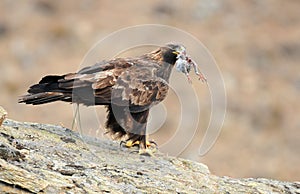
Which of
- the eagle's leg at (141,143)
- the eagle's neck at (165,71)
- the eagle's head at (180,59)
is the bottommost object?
the eagle's leg at (141,143)

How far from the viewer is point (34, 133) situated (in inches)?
386

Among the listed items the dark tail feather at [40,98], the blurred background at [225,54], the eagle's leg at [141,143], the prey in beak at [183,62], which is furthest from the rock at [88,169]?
the blurred background at [225,54]

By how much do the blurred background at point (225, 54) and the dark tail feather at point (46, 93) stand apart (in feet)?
54.5

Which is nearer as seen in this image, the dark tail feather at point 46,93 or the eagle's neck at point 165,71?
the dark tail feather at point 46,93

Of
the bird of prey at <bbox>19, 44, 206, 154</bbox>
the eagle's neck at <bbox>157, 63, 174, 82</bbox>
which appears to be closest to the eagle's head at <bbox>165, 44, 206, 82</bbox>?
the bird of prey at <bbox>19, 44, 206, 154</bbox>

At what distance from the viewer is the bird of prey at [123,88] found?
33.3ft

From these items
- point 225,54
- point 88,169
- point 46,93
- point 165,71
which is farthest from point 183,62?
point 225,54

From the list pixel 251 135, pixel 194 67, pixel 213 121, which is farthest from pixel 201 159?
pixel 194 67

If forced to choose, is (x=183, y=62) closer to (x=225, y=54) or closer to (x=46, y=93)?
(x=46, y=93)

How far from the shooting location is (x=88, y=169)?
898 cm

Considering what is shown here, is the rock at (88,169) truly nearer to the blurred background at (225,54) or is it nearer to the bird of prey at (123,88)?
the bird of prey at (123,88)

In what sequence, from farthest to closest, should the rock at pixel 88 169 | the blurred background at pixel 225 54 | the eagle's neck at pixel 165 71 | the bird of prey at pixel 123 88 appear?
the blurred background at pixel 225 54
the eagle's neck at pixel 165 71
the bird of prey at pixel 123 88
the rock at pixel 88 169

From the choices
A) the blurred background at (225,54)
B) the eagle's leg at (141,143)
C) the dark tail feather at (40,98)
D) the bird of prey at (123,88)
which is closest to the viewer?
the dark tail feather at (40,98)

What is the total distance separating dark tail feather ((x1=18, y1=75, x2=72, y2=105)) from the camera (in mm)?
10016
